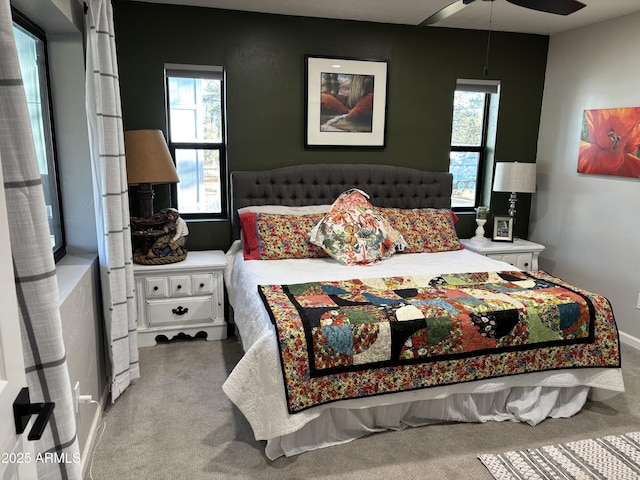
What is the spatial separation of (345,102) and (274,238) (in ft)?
Result: 4.52

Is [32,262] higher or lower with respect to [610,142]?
lower

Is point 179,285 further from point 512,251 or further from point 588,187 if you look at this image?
point 588,187

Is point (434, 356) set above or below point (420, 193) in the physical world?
below

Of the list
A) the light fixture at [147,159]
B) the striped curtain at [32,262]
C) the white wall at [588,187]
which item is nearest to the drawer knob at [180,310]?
the light fixture at [147,159]

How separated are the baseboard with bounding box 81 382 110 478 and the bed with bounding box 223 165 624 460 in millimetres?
733

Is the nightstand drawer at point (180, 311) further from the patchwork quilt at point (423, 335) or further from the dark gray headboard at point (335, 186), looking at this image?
the patchwork quilt at point (423, 335)

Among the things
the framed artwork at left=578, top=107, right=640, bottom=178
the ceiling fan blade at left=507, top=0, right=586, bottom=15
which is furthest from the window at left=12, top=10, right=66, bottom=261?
the framed artwork at left=578, top=107, right=640, bottom=178

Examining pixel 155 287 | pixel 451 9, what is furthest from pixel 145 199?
pixel 451 9

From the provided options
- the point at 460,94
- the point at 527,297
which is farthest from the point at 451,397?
Result: the point at 460,94

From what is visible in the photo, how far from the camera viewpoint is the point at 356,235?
11.5ft

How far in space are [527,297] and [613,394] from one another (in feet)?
2.51

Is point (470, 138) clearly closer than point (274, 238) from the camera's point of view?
No

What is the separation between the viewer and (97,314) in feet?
8.72

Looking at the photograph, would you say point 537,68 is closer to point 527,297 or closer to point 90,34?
point 527,297
